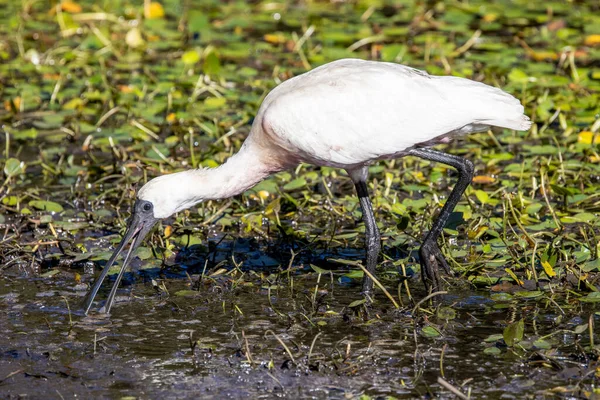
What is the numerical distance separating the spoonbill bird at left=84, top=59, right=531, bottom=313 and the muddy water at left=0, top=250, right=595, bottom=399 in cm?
30

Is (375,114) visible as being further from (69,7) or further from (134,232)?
(69,7)

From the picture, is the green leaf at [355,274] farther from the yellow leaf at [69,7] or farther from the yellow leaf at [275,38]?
the yellow leaf at [69,7]

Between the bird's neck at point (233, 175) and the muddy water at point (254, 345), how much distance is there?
1.96 ft

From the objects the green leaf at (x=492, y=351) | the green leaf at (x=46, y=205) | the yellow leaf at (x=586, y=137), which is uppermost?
the green leaf at (x=46, y=205)

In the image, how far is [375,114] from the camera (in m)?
6.12

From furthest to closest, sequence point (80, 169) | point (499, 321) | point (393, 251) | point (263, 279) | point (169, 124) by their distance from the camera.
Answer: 1. point (169, 124)
2. point (80, 169)
3. point (393, 251)
4. point (263, 279)
5. point (499, 321)

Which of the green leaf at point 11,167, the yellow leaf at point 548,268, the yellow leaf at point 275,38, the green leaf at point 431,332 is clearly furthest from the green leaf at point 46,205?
the yellow leaf at point 275,38

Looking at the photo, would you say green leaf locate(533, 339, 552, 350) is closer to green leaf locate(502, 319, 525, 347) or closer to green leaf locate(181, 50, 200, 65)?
green leaf locate(502, 319, 525, 347)

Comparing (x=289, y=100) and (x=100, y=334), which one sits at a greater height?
(x=289, y=100)

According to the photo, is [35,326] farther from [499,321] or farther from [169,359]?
[499,321]

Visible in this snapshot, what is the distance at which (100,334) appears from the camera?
5.89 m

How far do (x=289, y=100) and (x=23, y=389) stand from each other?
7.12 ft

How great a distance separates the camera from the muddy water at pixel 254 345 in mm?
5145

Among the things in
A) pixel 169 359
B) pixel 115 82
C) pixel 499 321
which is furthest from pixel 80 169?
pixel 499 321
